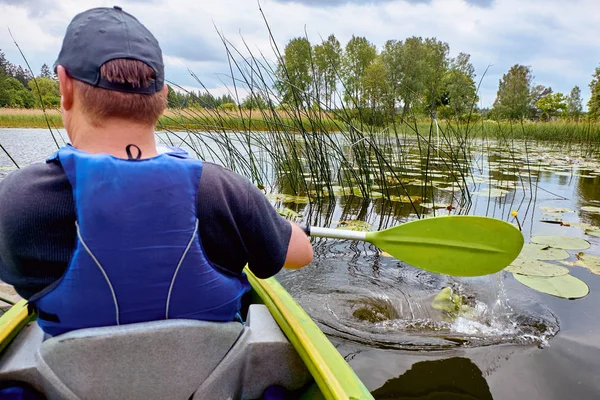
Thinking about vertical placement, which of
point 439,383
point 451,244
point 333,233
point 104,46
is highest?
point 104,46

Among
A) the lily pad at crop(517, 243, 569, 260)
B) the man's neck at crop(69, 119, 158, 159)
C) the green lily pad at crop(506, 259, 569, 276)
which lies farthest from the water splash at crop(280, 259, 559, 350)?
the man's neck at crop(69, 119, 158, 159)

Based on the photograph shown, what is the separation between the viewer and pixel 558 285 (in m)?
2.36

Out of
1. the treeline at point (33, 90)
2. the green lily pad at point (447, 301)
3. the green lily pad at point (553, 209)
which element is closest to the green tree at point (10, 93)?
the treeline at point (33, 90)

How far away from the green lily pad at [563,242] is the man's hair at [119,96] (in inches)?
121

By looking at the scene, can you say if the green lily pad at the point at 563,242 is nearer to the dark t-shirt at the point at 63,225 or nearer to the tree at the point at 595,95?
the dark t-shirt at the point at 63,225

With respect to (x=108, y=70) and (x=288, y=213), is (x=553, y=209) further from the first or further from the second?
(x=108, y=70)

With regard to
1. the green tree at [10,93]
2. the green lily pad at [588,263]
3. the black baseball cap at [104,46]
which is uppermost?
the green tree at [10,93]

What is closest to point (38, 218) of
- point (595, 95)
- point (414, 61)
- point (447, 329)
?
point (447, 329)

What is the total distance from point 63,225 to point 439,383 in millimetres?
1429

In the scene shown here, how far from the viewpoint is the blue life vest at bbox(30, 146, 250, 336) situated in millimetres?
791

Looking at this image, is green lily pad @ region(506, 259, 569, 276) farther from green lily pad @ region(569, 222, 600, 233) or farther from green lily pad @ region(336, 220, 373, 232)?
green lily pad @ region(569, 222, 600, 233)

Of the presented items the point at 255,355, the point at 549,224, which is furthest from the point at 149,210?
the point at 549,224

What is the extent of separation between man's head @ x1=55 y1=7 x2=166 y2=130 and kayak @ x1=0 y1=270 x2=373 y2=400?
0.45 metres

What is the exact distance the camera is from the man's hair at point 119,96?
33.3 inches
